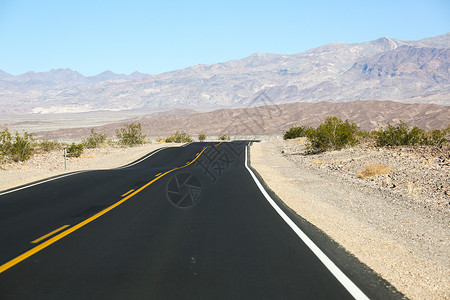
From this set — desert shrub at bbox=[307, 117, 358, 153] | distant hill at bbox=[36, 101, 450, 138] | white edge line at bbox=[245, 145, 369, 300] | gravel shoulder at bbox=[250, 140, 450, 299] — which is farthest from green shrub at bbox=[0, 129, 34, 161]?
distant hill at bbox=[36, 101, 450, 138]

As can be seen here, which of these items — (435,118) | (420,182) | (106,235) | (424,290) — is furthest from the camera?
(435,118)

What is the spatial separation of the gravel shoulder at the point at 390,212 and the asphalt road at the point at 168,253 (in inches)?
19.0

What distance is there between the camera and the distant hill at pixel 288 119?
11200 centimetres

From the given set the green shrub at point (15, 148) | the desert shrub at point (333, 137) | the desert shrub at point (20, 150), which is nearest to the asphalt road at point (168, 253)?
the green shrub at point (15, 148)

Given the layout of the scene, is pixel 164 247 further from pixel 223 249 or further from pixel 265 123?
pixel 265 123

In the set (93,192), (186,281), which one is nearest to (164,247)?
(186,281)

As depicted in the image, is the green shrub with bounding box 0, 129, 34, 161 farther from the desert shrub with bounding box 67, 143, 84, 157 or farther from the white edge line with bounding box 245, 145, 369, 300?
the white edge line with bounding box 245, 145, 369, 300

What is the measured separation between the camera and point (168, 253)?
636 cm

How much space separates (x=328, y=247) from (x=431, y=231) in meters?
3.09

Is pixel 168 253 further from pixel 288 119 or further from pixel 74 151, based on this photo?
pixel 288 119

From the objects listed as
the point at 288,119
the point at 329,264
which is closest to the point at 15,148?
the point at 329,264

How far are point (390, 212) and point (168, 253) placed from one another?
6.69 meters

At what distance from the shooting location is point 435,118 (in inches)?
4227

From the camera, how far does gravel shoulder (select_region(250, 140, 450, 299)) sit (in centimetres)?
591
